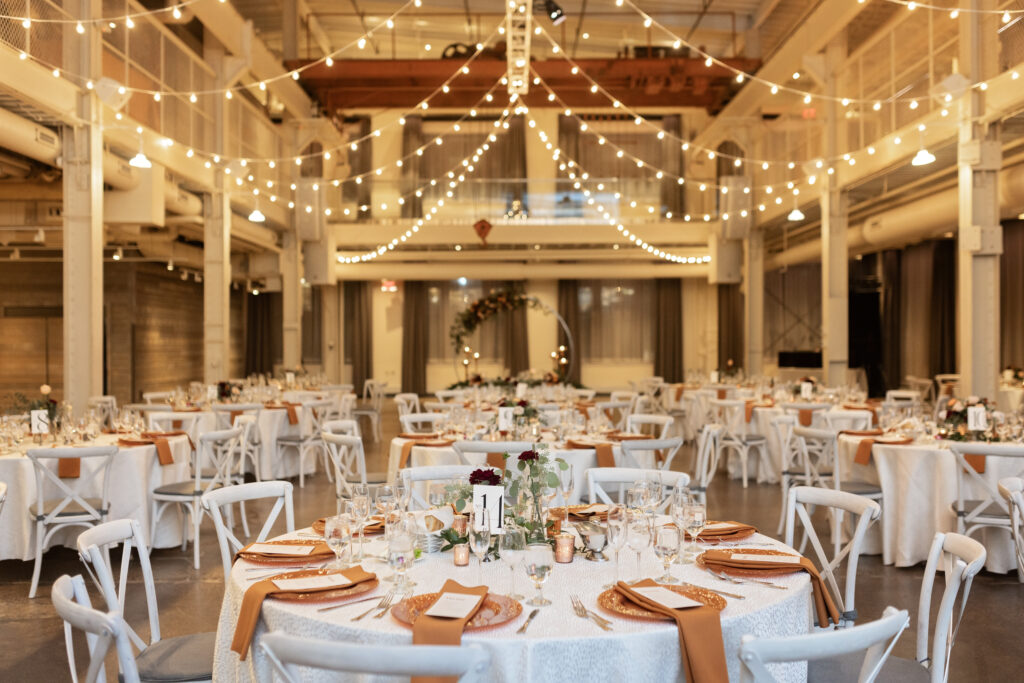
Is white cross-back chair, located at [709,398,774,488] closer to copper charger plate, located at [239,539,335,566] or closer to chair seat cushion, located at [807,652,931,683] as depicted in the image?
chair seat cushion, located at [807,652,931,683]

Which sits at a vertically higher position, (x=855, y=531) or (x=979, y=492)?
(x=855, y=531)

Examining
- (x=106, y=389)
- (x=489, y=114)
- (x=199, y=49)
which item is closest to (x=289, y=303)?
(x=106, y=389)

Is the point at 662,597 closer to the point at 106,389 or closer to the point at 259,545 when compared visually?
the point at 259,545

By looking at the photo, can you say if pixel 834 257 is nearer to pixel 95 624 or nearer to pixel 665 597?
pixel 665 597

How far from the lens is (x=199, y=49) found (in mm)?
14320

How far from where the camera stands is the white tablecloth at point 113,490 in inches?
227

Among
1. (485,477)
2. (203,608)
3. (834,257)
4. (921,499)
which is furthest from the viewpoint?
(834,257)

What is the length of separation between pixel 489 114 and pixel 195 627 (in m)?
17.5

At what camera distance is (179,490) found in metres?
6.19

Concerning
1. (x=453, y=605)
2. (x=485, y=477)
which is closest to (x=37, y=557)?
(x=485, y=477)

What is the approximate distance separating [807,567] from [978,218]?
719cm

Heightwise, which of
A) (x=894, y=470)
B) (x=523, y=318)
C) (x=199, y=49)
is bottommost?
(x=894, y=470)

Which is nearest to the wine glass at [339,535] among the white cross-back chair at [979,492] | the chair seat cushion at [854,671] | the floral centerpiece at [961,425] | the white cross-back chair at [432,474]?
the white cross-back chair at [432,474]

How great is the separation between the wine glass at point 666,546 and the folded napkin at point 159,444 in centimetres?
458
